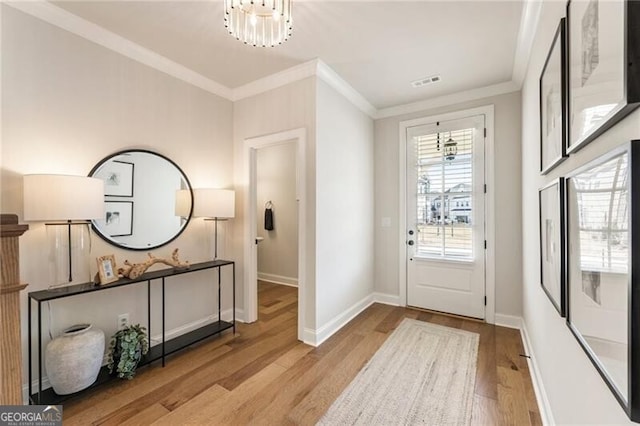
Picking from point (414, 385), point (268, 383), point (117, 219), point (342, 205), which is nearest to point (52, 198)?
point (117, 219)

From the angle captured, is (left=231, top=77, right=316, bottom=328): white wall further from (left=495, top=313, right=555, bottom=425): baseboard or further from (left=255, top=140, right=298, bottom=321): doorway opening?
(left=495, top=313, right=555, bottom=425): baseboard

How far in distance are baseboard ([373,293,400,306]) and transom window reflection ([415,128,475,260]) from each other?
766mm

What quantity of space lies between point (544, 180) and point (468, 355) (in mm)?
1699

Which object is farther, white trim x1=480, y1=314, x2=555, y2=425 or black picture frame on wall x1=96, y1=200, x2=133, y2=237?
black picture frame on wall x1=96, y1=200, x2=133, y2=237

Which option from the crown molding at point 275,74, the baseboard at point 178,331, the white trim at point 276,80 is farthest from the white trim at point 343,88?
the baseboard at point 178,331

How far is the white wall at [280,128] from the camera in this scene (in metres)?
2.81

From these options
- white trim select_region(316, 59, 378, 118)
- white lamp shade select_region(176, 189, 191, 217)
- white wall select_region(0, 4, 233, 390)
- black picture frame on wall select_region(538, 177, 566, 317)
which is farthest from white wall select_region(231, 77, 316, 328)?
black picture frame on wall select_region(538, 177, 566, 317)

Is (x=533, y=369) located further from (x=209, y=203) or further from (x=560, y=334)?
(x=209, y=203)

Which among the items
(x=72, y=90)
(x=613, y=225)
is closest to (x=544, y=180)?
(x=613, y=225)

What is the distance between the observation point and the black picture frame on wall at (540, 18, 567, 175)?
4.15 ft

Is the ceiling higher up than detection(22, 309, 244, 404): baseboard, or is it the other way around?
the ceiling

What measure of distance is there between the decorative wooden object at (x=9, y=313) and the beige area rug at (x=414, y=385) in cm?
176

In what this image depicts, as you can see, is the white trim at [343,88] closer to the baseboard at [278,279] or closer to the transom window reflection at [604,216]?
the transom window reflection at [604,216]

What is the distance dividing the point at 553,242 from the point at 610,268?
81cm
